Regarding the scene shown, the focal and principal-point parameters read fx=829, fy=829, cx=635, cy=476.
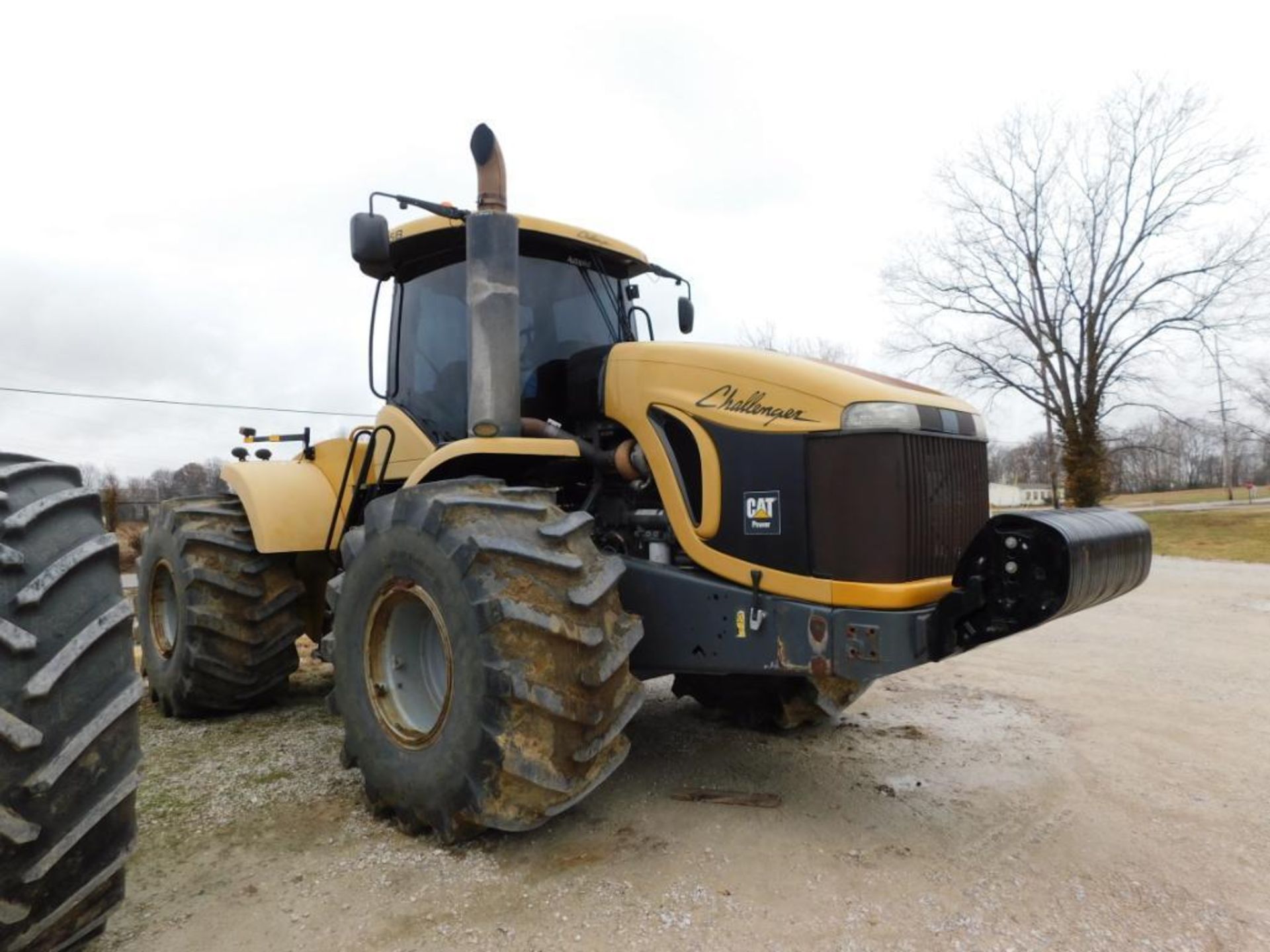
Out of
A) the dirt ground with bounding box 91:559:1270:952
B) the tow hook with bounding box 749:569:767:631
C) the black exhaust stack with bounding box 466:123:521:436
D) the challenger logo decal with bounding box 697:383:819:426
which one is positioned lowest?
the dirt ground with bounding box 91:559:1270:952

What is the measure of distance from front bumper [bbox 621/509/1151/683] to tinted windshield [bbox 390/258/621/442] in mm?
1431

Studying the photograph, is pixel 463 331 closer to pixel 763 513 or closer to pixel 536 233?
pixel 536 233

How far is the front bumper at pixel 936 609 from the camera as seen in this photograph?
2.78 metres

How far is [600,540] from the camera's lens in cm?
383

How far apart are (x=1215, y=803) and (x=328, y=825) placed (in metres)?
3.66

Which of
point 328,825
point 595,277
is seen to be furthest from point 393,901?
point 595,277

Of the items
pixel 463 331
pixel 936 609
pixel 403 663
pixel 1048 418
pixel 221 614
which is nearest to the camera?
pixel 936 609

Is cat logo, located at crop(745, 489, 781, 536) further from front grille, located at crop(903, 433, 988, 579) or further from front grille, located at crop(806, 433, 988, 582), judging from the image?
front grille, located at crop(903, 433, 988, 579)

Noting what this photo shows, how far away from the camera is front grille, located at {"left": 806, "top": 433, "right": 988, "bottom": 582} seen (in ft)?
9.68

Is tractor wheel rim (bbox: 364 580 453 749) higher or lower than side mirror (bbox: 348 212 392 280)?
lower

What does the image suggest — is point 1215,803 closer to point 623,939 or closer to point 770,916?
point 770,916

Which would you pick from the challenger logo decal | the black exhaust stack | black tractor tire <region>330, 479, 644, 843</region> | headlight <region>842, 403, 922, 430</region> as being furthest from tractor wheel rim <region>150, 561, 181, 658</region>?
headlight <region>842, 403, 922, 430</region>

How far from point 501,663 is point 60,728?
1.25 m

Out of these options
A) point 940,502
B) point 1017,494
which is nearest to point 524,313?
point 940,502
